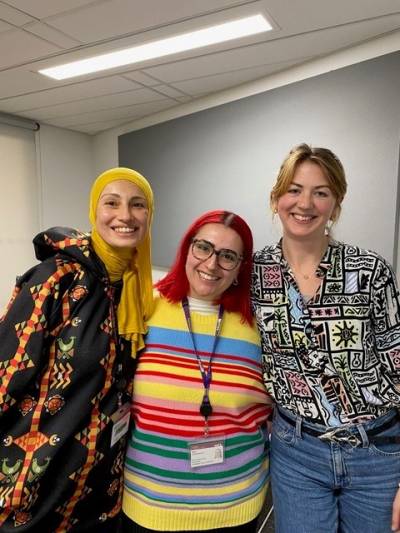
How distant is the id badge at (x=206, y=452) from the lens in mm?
1194

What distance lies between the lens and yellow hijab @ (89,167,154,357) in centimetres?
122

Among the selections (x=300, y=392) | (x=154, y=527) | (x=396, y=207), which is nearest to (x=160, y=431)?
(x=154, y=527)

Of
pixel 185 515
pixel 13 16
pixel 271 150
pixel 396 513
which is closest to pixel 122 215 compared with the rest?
pixel 185 515

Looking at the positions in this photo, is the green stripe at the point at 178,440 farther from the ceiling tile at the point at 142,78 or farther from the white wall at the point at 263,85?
the ceiling tile at the point at 142,78

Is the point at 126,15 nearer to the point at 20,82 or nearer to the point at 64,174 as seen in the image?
the point at 20,82

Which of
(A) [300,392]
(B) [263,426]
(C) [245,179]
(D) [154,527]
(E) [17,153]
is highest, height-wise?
(E) [17,153]

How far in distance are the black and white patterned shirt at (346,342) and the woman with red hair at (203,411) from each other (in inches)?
7.2

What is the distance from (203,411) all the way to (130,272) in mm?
500

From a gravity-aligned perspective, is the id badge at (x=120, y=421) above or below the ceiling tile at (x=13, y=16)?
below

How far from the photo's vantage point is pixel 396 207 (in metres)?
2.29

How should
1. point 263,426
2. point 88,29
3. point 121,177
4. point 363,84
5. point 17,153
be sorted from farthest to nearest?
1. point 17,153
2. point 363,84
3. point 88,29
4. point 263,426
5. point 121,177

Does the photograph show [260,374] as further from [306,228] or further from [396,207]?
[396,207]

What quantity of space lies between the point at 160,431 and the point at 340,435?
53 centimetres

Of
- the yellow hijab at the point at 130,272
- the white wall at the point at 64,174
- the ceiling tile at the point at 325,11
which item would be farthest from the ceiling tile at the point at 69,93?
the yellow hijab at the point at 130,272
